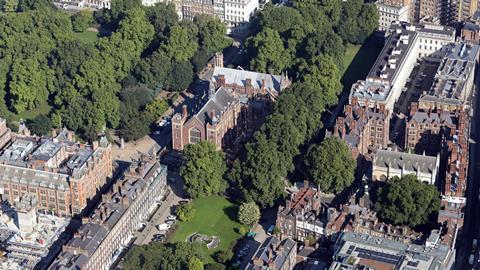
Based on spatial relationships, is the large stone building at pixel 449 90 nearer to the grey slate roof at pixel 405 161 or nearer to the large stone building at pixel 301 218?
the grey slate roof at pixel 405 161

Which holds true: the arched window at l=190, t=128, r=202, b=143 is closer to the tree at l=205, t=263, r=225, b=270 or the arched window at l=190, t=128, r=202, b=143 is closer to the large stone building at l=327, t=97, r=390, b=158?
the large stone building at l=327, t=97, r=390, b=158

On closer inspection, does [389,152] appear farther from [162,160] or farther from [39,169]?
[39,169]

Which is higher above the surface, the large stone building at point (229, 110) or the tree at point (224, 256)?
the large stone building at point (229, 110)

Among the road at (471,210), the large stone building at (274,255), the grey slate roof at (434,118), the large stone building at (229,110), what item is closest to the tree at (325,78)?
the large stone building at (229,110)

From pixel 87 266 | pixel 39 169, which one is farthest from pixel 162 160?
pixel 87 266

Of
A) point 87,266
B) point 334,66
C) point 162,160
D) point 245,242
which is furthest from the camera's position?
point 334,66
